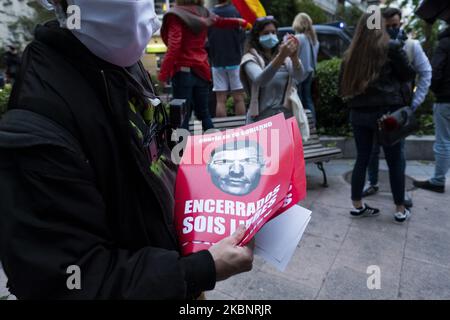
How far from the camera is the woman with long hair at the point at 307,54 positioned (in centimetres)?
533

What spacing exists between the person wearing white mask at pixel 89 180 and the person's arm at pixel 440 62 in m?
3.86

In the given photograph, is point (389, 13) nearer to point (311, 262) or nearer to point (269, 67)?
point (269, 67)

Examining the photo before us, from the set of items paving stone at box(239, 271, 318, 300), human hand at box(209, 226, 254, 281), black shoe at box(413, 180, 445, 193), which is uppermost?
human hand at box(209, 226, 254, 281)

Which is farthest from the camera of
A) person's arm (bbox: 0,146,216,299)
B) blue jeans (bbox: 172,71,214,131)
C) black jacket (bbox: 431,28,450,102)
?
blue jeans (bbox: 172,71,214,131)

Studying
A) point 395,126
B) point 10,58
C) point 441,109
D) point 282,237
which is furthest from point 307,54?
point 10,58

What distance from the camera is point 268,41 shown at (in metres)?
3.29

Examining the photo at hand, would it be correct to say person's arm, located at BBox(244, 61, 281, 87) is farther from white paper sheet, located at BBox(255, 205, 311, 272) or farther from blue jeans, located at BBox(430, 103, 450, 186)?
blue jeans, located at BBox(430, 103, 450, 186)

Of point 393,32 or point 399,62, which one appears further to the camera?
point 393,32

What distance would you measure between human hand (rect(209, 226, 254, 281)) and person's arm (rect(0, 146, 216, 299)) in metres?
0.09

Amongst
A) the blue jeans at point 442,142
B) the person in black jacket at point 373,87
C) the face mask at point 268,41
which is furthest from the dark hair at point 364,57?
the blue jeans at point 442,142

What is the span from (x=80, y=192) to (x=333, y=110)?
18.4ft

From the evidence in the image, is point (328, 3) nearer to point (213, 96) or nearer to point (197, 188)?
point (213, 96)

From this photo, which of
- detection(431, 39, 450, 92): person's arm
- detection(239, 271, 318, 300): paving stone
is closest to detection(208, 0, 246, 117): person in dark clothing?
detection(431, 39, 450, 92): person's arm

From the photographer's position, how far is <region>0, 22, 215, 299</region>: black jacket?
29.8 inches
